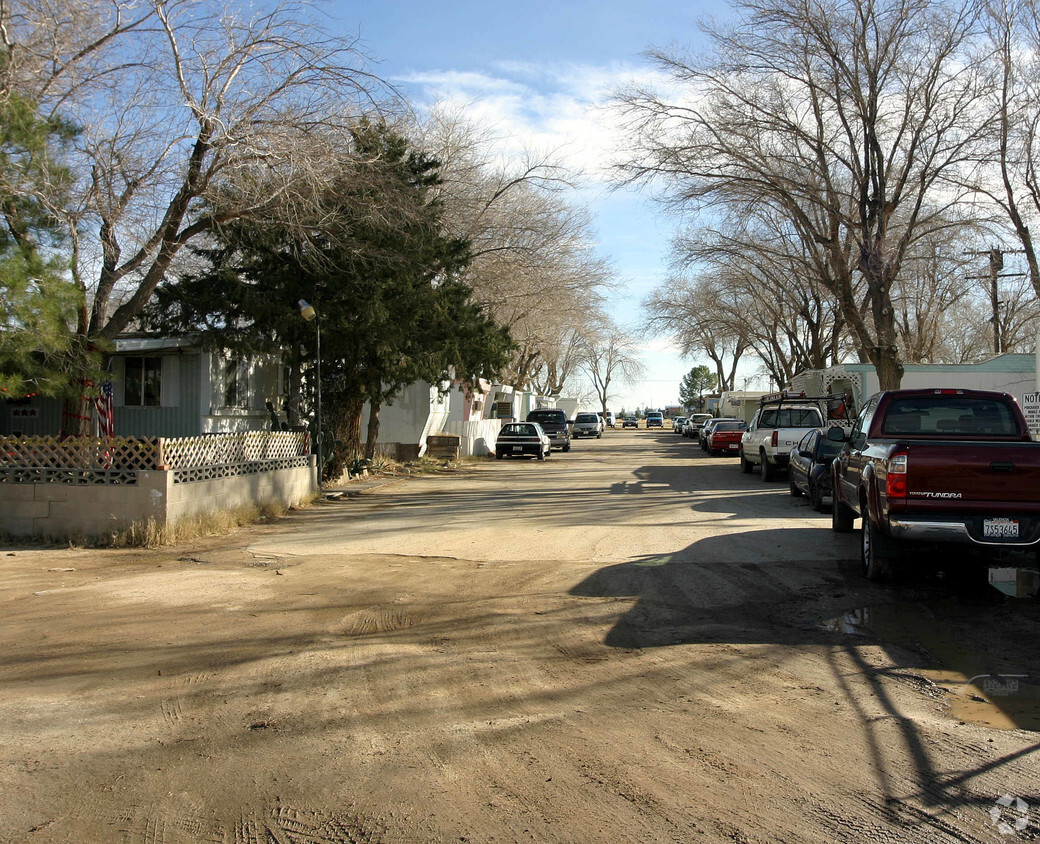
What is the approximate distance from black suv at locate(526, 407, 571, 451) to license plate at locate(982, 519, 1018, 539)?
30967 millimetres

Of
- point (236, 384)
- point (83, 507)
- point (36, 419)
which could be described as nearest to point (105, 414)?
point (36, 419)

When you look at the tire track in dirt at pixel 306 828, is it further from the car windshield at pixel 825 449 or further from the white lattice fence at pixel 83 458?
the car windshield at pixel 825 449

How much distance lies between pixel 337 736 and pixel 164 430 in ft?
54.6

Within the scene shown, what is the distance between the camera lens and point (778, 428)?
70.9 feet

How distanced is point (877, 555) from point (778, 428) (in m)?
13.6

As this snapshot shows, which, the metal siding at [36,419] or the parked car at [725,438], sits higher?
the metal siding at [36,419]

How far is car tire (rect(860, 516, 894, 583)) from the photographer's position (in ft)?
27.4

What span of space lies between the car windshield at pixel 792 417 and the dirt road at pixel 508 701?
12394 mm

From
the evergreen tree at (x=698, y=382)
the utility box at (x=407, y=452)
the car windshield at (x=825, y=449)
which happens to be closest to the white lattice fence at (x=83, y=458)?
the car windshield at (x=825, y=449)

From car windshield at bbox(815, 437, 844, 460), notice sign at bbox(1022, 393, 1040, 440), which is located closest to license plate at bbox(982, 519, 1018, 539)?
car windshield at bbox(815, 437, 844, 460)

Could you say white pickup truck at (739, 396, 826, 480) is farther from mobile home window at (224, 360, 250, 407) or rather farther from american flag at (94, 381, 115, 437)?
american flag at (94, 381, 115, 437)

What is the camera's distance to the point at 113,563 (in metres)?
10.1

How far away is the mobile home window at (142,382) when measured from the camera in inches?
777

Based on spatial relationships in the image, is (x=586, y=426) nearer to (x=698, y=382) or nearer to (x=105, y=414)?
(x=105, y=414)
